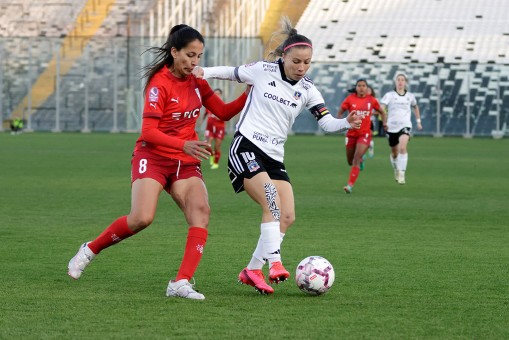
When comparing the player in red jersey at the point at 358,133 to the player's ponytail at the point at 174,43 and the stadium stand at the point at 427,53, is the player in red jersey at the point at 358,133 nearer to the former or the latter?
the player's ponytail at the point at 174,43

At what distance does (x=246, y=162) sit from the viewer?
27.4 feet

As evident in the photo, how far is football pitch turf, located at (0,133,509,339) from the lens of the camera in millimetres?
6707

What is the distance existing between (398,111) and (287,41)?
15.1 metres

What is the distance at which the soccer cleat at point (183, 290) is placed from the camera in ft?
25.1

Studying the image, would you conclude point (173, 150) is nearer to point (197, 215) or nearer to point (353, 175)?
point (197, 215)

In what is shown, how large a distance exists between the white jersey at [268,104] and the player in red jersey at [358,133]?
34.3 feet

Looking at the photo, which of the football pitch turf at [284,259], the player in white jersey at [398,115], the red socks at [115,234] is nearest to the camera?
the football pitch turf at [284,259]

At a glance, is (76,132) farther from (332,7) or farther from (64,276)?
(64,276)

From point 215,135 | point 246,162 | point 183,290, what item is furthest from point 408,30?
point 183,290

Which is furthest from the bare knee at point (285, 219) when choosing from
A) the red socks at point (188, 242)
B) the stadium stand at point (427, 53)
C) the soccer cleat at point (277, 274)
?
the stadium stand at point (427, 53)

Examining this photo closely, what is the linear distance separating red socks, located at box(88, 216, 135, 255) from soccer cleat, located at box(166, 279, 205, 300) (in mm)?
582

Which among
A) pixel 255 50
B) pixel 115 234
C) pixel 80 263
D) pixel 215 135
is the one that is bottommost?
pixel 255 50

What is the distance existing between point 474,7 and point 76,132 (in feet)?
73.2

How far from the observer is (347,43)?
58.6 meters
